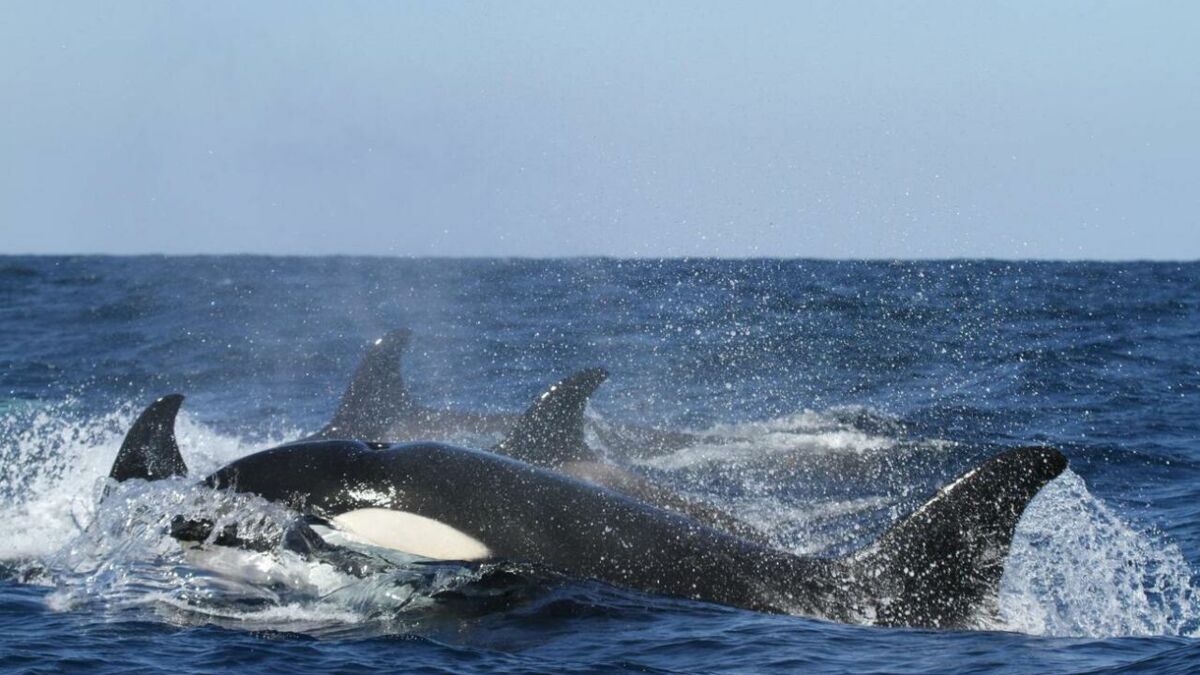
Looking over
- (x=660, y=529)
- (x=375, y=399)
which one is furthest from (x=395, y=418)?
(x=660, y=529)

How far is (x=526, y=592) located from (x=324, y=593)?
44.4 inches

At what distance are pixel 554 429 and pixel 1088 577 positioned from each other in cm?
440

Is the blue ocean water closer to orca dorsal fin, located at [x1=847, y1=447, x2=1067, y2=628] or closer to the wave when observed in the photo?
the wave

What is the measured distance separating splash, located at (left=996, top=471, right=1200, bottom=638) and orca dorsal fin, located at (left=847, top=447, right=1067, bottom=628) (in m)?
0.29

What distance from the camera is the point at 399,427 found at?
49.4 feet

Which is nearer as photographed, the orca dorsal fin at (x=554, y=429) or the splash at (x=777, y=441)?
the orca dorsal fin at (x=554, y=429)

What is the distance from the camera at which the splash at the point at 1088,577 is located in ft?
27.9

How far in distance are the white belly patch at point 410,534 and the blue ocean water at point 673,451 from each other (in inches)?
8.2

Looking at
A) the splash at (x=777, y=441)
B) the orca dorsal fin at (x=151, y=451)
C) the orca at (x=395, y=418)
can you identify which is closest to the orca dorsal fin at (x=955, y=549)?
the orca dorsal fin at (x=151, y=451)

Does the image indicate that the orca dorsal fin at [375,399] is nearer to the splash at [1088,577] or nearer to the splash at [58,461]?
the splash at [58,461]

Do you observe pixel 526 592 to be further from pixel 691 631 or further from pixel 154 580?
pixel 154 580

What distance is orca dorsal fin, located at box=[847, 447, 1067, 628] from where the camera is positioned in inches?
299

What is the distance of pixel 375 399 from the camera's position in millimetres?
14930

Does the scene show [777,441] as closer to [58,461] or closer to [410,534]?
[58,461]
